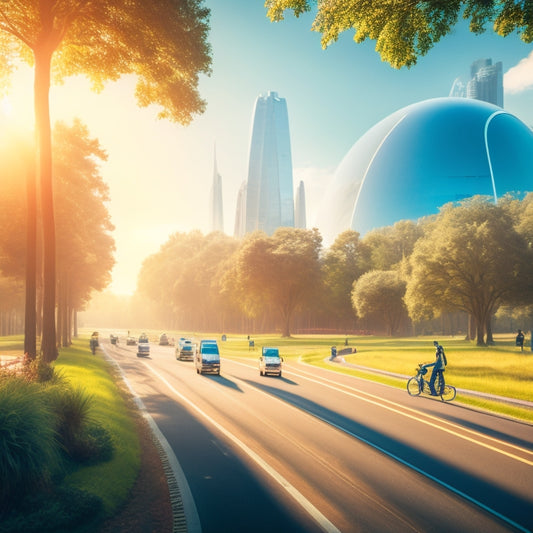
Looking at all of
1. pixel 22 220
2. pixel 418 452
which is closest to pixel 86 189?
pixel 22 220

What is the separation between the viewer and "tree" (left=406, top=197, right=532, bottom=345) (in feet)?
142

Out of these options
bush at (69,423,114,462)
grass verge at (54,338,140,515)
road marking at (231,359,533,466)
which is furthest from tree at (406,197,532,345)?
bush at (69,423,114,462)

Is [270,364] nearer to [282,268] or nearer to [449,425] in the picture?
[449,425]

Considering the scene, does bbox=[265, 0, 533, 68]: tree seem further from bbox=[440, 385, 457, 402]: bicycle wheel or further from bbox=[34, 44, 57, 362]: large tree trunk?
bbox=[440, 385, 457, 402]: bicycle wheel

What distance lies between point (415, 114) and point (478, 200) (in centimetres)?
11701

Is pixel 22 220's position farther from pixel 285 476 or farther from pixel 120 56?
pixel 285 476

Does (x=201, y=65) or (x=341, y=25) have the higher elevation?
(x=201, y=65)

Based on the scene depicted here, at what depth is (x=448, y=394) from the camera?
18219mm

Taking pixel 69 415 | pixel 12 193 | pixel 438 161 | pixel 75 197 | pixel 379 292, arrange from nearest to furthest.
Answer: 1. pixel 69 415
2. pixel 12 193
3. pixel 75 197
4. pixel 379 292
5. pixel 438 161

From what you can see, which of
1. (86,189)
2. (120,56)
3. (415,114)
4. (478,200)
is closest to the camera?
(120,56)

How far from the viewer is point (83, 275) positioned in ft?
142

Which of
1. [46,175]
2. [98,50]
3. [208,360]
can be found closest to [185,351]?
[208,360]

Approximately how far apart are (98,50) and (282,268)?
49447 mm

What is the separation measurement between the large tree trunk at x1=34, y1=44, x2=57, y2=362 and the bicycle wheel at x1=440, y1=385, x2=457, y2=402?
53.2 feet
